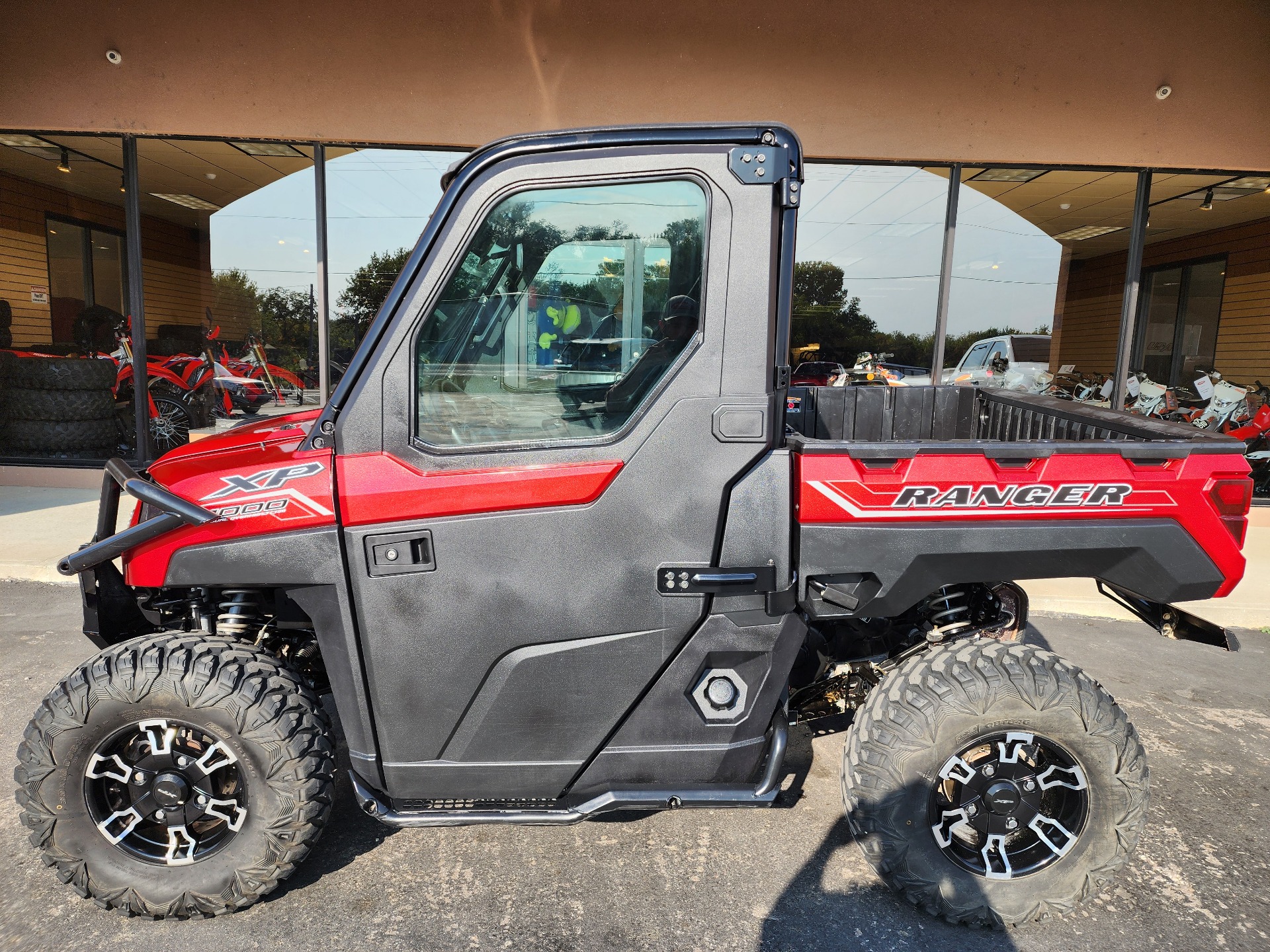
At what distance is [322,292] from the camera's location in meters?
7.40

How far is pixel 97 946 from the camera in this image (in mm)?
2072

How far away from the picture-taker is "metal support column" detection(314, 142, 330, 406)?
7188mm

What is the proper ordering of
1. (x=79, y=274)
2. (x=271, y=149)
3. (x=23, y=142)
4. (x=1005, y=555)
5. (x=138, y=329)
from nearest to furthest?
(x=1005, y=555) < (x=271, y=149) < (x=23, y=142) < (x=138, y=329) < (x=79, y=274)

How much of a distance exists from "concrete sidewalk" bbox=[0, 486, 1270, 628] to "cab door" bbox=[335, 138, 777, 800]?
416 centimetres

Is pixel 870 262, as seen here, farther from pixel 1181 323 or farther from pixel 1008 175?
pixel 1181 323

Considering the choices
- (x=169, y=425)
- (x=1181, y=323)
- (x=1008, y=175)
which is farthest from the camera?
(x=1181, y=323)

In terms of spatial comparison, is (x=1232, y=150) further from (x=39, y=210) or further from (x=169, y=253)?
(x=39, y=210)

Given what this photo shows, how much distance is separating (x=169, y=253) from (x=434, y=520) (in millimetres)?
7588

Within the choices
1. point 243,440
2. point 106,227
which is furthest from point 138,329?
point 243,440

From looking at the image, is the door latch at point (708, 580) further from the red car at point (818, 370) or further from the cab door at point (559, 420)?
the red car at point (818, 370)

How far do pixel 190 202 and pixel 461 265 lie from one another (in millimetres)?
7406

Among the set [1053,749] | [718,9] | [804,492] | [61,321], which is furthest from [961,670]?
[61,321]

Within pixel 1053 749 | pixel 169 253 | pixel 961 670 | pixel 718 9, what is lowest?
pixel 1053 749

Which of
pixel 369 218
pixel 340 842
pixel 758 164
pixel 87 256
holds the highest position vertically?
pixel 369 218
